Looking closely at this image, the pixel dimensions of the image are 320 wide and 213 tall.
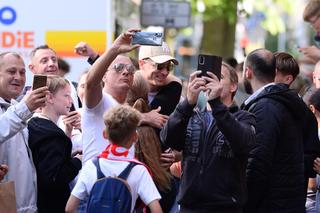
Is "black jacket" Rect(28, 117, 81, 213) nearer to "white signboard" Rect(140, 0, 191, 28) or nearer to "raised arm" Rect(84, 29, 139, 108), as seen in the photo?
"raised arm" Rect(84, 29, 139, 108)

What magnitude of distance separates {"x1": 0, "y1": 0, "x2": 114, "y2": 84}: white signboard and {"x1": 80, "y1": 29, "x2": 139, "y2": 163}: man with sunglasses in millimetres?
5286

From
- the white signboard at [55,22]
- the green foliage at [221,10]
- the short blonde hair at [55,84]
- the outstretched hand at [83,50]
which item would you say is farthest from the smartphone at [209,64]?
the green foliage at [221,10]

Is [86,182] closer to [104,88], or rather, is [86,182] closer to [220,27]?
[104,88]

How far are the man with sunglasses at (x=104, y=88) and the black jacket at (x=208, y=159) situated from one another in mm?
668

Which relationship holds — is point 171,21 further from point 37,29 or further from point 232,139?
point 232,139

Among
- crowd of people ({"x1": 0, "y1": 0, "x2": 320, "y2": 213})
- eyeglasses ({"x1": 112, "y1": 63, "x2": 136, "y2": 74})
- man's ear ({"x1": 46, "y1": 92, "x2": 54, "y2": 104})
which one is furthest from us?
man's ear ({"x1": 46, "y1": 92, "x2": 54, "y2": 104})

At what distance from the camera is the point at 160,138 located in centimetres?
852

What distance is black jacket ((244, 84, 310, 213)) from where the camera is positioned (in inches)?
335

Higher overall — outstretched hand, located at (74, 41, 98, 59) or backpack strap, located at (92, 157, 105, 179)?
outstretched hand, located at (74, 41, 98, 59)

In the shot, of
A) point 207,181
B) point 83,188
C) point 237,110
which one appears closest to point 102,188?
point 83,188

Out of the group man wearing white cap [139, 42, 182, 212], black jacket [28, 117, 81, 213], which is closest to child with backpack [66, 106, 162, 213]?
black jacket [28, 117, 81, 213]

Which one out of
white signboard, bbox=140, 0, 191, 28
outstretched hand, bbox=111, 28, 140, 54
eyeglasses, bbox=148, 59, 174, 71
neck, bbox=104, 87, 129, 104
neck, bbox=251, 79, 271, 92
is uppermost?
outstretched hand, bbox=111, 28, 140, 54

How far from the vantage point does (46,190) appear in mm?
8719

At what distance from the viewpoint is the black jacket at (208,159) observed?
791cm
